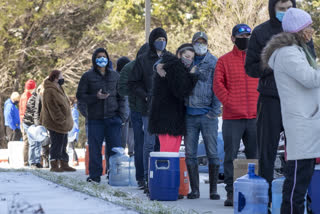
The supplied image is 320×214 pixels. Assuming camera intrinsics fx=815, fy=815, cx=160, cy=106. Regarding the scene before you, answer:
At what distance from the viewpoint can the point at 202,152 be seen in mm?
13938

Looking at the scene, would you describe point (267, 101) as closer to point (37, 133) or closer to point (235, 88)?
point (235, 88)

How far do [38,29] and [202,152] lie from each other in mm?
18469

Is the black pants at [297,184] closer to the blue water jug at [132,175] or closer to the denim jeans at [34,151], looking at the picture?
the blue water jug at [132,175]

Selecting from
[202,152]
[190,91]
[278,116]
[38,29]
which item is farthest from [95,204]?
[38,29]

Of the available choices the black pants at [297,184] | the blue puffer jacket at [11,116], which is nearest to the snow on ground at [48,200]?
the black pants at [297,184]

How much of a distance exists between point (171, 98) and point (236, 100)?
3.56 feet

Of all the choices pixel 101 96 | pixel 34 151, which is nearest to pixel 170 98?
pixel 101 96

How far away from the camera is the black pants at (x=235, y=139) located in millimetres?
8930

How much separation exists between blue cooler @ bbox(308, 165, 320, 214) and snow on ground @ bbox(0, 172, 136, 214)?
1.48 m

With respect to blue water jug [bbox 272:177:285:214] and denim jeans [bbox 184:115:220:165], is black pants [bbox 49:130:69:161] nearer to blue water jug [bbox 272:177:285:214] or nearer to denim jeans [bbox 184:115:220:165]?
denim jeans [bbox 184:115:220:165]

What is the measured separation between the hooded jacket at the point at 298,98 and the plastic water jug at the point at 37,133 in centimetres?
1087

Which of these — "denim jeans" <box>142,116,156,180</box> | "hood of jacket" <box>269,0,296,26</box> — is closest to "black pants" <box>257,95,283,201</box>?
"hood of jacket" <box>269,0,296,26</box>

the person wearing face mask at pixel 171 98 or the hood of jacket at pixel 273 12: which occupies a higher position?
the hood of jacket at pixel 273 12

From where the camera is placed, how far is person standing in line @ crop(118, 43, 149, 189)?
11.0 m
